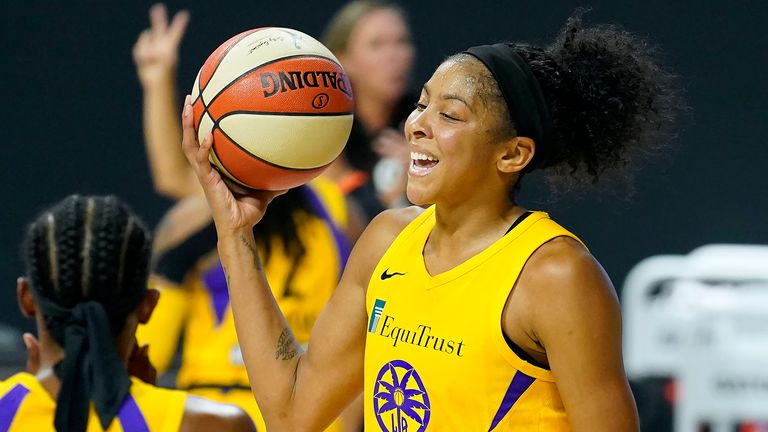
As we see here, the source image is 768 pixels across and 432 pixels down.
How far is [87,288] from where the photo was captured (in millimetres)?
2234

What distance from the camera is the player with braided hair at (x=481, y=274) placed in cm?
191

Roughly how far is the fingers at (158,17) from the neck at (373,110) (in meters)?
1.27

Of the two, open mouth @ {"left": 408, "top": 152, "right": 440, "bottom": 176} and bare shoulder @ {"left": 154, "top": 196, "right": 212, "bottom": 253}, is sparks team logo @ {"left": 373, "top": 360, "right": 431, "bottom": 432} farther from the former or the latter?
bare shoulder @ {"left": 154, "top": 196, "right": 212, "bottom": 253}

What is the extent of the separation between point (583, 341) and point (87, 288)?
89 cm

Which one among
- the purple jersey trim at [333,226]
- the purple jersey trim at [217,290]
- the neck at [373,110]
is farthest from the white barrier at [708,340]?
the purple jersey trim at [217,290]

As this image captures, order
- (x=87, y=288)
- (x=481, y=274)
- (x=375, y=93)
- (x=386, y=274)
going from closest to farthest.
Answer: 1. (x=481, y=274)
2. (x=386, y=274)
3. (x=87, y=288)
4. (x=375, y=93)

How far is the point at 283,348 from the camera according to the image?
219 centimetres

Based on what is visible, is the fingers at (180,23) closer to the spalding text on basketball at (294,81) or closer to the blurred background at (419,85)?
the blurred background at (419,85)

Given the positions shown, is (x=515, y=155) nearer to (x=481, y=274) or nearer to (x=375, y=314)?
(x=481, y=274)

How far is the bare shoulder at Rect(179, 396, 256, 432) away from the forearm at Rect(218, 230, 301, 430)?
0.06 meters

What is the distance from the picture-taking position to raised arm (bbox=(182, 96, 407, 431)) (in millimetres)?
2176

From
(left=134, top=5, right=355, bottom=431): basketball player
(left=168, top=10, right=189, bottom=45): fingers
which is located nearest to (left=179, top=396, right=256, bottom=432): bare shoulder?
(left=134, top=5, right=355, bottom=431): basketball player

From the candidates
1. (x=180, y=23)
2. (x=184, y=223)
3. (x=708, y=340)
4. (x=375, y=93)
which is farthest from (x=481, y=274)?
(x=180, y=23)

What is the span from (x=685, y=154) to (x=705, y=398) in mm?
1933
